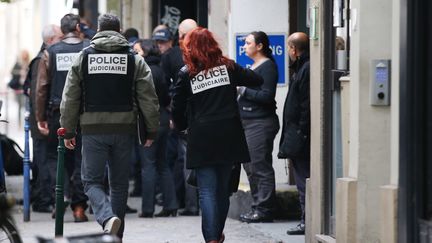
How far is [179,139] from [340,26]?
4583mm

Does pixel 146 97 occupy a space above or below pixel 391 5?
below

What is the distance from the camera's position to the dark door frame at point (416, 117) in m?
9.05

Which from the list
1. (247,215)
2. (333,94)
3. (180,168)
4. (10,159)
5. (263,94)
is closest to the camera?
(333,94)

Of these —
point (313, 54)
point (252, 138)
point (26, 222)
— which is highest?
point (313, 54)

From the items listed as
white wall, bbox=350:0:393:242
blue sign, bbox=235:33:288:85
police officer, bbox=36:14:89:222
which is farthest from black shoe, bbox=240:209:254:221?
white wall, bbox=350:0:393:242

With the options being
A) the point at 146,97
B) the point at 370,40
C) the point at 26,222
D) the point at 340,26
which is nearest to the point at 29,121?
the point at 26,222

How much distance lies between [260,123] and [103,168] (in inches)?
111

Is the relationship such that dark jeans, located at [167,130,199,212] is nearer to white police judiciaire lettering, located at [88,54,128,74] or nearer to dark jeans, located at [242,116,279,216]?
dark jeans, located at [242,116,279,216]

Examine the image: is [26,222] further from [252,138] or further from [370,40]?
[370,40]

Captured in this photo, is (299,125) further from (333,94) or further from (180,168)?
(180,168)

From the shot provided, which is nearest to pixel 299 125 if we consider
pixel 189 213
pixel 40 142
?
pixel 189 213

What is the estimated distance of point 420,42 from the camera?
9.05 m

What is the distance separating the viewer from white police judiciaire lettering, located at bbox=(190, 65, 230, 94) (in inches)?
415

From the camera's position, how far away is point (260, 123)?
13.2m
